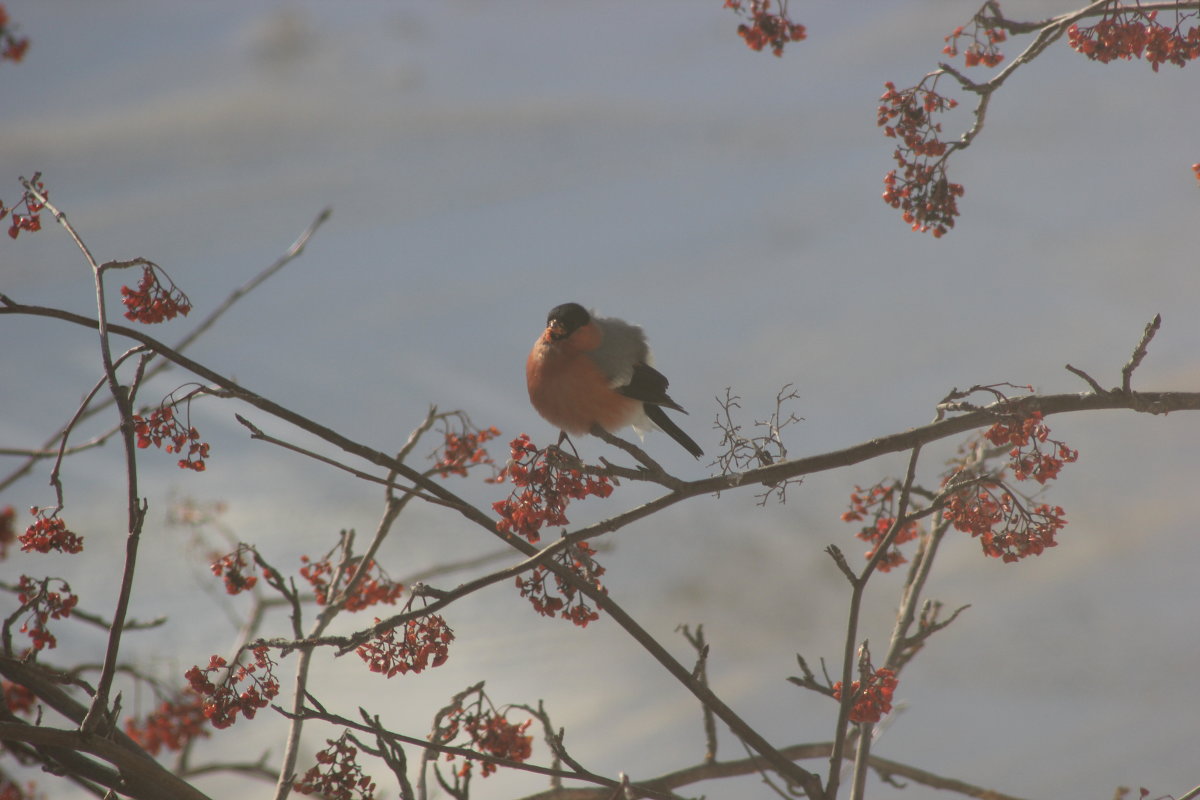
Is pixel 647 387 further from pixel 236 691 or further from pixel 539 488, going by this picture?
pixel 236 691

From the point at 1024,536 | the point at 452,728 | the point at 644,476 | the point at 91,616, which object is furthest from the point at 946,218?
the point at 91,616

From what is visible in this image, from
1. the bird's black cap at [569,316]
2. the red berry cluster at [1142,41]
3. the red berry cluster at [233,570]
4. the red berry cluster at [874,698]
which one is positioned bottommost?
the red berry cluster at [874,698]

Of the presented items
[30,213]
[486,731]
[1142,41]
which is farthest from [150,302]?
[1142,41]

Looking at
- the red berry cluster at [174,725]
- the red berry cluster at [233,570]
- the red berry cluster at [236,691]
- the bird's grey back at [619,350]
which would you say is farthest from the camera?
the red berry cluster at [174,725]

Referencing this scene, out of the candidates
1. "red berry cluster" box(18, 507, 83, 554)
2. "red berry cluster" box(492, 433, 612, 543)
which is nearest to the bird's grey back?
"red berry cluster" box(492, 433, 612, 543)

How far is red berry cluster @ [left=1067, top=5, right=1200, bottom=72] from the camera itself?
3.77ft

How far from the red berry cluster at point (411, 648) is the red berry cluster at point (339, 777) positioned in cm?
10

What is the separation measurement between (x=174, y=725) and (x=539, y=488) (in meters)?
0.91

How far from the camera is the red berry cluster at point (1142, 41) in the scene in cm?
115

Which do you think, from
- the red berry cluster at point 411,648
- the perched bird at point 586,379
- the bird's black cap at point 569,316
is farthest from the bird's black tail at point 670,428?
the red berry cluster at point 411,648

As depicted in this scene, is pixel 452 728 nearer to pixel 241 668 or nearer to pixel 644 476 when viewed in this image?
pixel 241 668

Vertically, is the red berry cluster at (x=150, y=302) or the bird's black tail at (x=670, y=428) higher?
the bird's black tail at (x=670, y=428)

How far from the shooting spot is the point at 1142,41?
1.15m

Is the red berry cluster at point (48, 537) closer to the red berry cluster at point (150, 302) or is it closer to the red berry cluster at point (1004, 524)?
the red berry cluster at point (150, 302)
